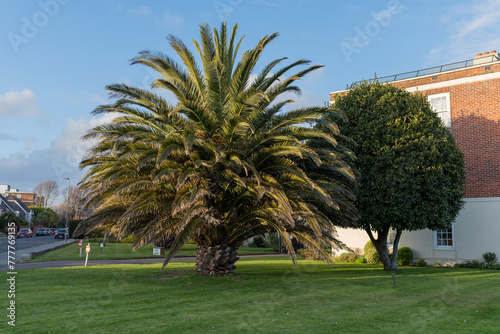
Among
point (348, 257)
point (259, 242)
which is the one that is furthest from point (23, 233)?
point (348, 257)

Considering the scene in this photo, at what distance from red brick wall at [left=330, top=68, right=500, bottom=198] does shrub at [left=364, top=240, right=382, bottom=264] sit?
576 centimetres

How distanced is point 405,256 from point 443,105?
8.80m

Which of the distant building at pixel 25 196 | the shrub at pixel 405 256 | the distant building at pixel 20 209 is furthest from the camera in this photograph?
the distant building at pixel 25 196

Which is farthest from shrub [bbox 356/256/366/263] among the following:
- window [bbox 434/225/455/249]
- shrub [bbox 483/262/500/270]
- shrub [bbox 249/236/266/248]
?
shrub [bbox 249/236/266/248]

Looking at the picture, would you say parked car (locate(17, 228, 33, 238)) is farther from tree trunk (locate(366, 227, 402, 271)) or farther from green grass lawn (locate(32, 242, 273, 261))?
tree trunk (locate(366, 227, 402, 271))

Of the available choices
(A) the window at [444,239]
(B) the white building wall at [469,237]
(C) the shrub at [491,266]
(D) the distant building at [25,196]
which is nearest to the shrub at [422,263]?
(B) the white building wall at [469,237]

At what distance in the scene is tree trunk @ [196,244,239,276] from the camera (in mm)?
13656

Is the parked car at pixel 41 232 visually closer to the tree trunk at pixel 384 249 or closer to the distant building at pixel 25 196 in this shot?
the distant building at pixel 25 196

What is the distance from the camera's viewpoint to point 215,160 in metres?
12.1

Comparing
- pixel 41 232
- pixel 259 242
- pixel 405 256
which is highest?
pixel 405 256

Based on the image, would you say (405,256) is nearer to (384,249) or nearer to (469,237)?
(469,237)

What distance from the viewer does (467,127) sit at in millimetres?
21562

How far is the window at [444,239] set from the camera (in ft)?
70.6

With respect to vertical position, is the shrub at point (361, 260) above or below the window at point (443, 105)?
below
